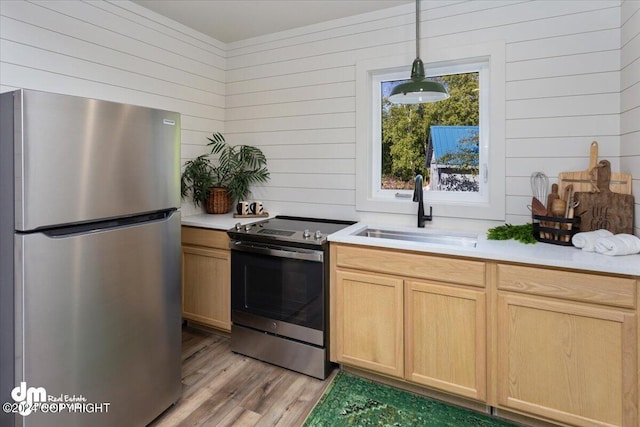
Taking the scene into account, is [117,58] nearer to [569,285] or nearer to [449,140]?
[449,140]

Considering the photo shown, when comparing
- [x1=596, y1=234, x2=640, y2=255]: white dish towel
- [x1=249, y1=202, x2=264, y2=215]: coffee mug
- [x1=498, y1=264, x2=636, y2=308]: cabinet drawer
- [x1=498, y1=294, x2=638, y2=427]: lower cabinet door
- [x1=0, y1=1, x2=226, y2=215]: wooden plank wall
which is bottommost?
[x1=498, y1=294, x2=638, y2=427]: lower cabinet door

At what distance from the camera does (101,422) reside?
1.56 m

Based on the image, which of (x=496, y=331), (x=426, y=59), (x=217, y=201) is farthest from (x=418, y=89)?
(x=217, y=201)

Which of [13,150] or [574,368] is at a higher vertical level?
[13,150]

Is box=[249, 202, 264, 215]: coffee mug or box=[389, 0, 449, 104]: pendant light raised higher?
box=[389, 0, 449, 104]: pendant light

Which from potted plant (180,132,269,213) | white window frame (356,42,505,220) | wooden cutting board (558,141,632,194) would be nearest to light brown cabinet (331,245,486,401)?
white window frame (356,42,505,220)

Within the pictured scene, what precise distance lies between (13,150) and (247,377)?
69.9 inches

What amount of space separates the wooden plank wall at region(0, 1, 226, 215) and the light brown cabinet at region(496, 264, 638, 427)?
259cm

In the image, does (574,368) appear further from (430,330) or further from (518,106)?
(518,106)

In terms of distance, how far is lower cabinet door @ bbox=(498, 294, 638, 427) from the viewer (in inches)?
62.1

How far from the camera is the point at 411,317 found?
203cm

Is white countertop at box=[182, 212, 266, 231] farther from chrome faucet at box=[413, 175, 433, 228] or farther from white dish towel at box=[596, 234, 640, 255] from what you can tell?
white dish towel at box=[596, 234, 640, 255]

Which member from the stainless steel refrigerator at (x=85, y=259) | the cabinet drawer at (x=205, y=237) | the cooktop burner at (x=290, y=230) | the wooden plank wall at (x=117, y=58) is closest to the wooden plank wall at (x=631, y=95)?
the cooktop burner at (x=290, y=230)

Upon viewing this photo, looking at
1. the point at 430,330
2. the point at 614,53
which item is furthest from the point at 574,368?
the point at 614,53
